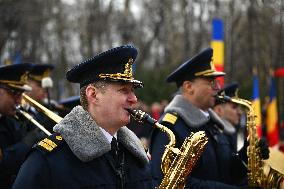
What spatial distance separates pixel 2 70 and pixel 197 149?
2.68 metres

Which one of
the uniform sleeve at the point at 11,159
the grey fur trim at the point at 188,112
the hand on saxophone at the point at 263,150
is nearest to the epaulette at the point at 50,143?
the uniform sleeve at the point at 11,159

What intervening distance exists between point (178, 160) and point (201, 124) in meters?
1.46

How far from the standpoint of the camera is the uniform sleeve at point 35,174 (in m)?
3.15

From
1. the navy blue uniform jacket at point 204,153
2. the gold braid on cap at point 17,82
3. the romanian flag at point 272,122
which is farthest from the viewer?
the romanian flag at point 272,122

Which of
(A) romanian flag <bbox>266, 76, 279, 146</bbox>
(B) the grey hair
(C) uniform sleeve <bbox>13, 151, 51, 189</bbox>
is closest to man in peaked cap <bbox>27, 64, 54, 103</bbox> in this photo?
(B) the grey hair

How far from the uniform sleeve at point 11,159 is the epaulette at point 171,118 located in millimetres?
1451

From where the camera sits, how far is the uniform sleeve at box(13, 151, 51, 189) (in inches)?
124

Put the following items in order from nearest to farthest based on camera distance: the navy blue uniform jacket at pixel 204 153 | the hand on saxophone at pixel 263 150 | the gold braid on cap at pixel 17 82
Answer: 1. the navy blue uniform jacket at pixel 204 153
2. the hand on saxophone at pixel 263 150
3. the gold braid on cap at pixel 17 82

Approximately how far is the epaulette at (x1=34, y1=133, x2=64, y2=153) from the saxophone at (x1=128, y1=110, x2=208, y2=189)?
24.4 inches

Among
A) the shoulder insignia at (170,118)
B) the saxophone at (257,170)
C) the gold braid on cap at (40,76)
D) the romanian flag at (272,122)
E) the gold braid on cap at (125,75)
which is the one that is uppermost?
the gold braid on cap at (125,75)

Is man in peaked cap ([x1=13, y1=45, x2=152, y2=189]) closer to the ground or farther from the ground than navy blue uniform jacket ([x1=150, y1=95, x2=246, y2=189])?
farther from the ground

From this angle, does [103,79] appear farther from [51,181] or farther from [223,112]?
[223,112]

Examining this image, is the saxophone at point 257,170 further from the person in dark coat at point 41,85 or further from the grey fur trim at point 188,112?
the person in dark coat at point 41,85

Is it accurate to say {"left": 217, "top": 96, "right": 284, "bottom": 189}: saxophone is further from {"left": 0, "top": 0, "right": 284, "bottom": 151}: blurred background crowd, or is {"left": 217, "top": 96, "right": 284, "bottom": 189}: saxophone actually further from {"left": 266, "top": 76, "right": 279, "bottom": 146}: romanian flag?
{"left": 0, "top": 0, "right": 284, "bottom": 151}: blurred background crowd
